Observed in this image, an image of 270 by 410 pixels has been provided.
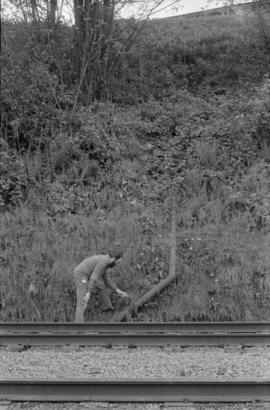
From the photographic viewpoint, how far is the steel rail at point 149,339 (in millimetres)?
8391

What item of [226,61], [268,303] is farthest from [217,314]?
[226,61]

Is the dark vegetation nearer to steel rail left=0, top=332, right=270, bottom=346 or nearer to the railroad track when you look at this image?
the railroad track

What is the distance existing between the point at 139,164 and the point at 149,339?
27.5ft

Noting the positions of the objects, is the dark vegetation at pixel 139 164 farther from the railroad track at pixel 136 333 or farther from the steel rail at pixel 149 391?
the steel rail at pixel 149 391

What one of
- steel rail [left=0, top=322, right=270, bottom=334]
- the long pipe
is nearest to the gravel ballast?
steel rail [left=0, top=322, right=270, bottom=334]

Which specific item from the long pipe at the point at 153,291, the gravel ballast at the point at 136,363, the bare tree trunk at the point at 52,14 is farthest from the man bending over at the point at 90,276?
the bare tree trunk at the point at 52,14

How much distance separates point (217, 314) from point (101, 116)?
29.2 ft

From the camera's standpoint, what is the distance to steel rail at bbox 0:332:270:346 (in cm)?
839

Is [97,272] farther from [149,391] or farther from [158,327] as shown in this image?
[149,391]

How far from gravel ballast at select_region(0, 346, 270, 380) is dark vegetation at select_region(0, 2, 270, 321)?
2764 mm

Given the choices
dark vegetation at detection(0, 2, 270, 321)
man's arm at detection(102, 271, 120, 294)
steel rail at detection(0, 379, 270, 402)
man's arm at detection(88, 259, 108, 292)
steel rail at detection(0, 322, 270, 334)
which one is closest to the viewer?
steel rail at detection(0, 379, 270, 402)

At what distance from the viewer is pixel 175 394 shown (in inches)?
239

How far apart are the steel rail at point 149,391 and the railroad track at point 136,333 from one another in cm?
224

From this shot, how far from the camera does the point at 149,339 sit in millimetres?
8445
